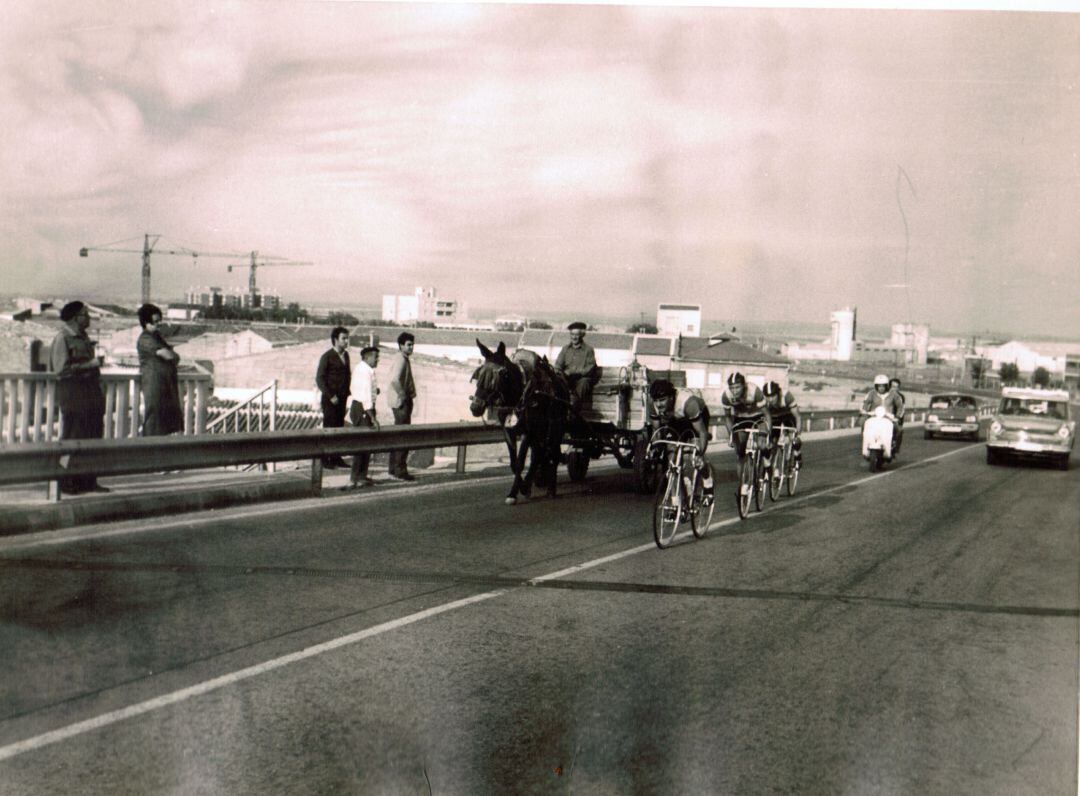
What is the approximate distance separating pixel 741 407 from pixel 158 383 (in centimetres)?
666

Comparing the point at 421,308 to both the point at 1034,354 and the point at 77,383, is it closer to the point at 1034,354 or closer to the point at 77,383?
the point at 77,383

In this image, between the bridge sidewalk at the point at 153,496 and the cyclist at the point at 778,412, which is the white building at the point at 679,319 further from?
the bridge sidewalk at the point at 153,496

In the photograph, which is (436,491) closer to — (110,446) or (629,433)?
(629,433)

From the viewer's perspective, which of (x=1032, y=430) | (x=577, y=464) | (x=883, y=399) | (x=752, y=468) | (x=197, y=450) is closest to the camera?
(x=197, y=450)

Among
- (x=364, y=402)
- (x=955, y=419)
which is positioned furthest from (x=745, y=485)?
(x=955, y=419)

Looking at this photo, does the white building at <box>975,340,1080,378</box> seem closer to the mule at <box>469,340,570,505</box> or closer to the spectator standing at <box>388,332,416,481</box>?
the mule at <box>469,340,570,505</box>

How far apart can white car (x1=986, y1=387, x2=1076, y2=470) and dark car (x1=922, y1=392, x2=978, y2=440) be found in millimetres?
11033

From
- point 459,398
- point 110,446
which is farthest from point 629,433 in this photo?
point 459,398

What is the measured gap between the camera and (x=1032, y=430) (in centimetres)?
1923

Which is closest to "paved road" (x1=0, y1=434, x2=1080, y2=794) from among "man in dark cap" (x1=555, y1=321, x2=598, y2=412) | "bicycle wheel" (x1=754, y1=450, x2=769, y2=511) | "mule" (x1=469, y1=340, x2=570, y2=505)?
"mule" (x1=469, y1=340, x2=570, y2=505)

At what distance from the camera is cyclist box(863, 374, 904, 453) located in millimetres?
16281

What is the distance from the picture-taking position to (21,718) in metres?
4.04

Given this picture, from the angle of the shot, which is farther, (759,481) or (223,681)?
(759,481)

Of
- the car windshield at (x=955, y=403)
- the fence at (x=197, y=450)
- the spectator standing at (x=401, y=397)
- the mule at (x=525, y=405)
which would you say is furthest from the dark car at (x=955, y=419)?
the spectator standing at (x=401, y=397)
